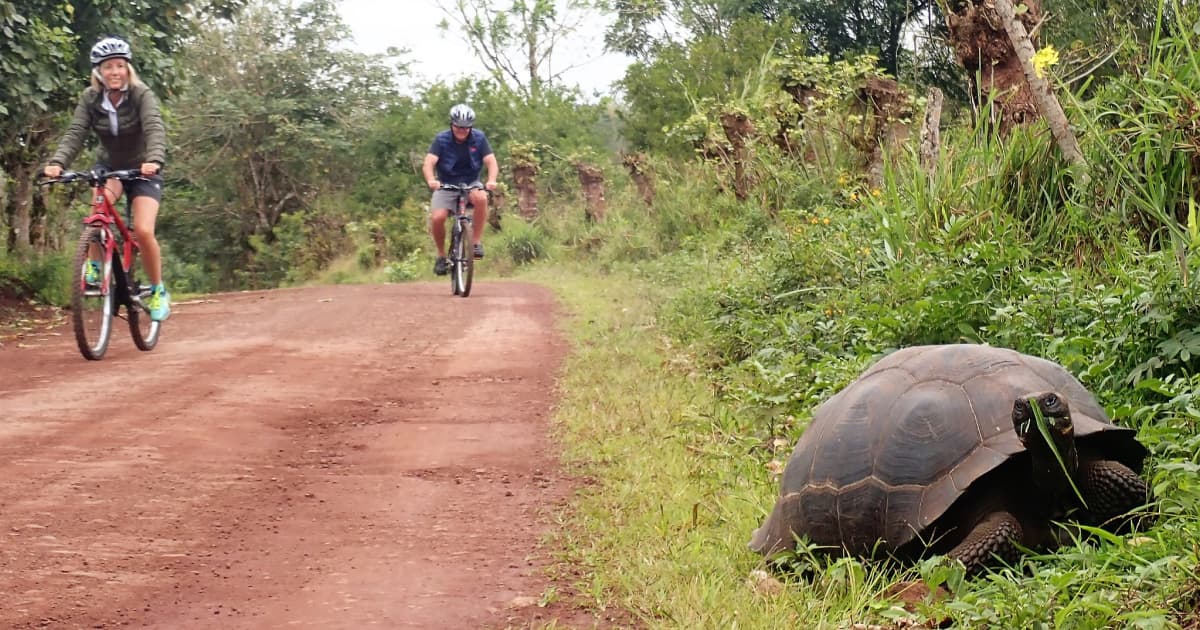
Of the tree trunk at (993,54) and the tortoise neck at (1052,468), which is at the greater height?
the tree trunk at (993,54)

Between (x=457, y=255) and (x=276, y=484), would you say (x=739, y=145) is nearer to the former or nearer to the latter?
(x=457, y=255)

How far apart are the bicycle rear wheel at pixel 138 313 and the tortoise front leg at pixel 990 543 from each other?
250 inches

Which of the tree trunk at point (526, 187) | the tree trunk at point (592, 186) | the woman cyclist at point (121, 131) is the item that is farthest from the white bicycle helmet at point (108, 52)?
the tree trunk at point (526, 187)

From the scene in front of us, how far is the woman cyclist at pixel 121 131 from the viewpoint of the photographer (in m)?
7.73

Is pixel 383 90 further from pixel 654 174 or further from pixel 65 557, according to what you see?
pixel 65 557

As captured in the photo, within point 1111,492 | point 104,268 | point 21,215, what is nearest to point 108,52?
point 104,268

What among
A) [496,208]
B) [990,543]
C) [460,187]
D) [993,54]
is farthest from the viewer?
[496,208]

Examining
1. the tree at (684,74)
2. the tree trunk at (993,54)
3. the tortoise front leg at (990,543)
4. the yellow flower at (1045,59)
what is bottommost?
the tortoise front leg at (990,543)

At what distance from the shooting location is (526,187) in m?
27.6

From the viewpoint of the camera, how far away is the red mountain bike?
764 centimetres

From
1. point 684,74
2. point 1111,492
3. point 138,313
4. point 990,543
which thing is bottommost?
point 990,543

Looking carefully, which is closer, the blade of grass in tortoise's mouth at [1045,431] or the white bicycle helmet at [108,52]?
the blade of grass in tortoise's mouth at [1045,431]

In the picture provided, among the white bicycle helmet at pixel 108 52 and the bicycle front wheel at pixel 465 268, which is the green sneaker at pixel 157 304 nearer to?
the white bicycle helmet at pixel 108 52

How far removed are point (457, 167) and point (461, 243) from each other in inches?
33.1
